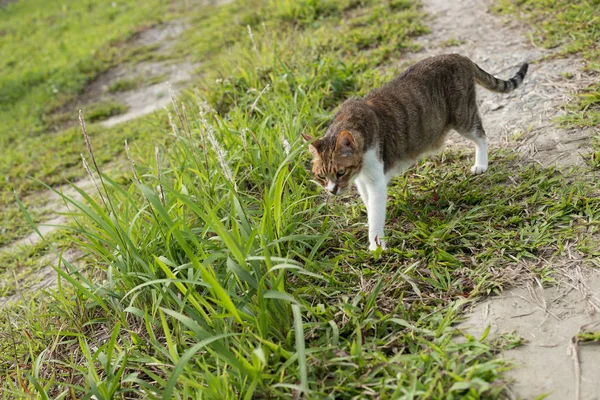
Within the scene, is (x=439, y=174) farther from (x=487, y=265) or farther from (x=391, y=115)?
(x=487, y=265)

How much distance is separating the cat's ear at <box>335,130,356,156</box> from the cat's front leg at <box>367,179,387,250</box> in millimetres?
279

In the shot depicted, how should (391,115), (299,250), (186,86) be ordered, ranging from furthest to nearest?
1. (186,86)
2. (391,115)
3. (299,250)

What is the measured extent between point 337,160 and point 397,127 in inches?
24.0

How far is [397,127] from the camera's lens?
3.25 meters

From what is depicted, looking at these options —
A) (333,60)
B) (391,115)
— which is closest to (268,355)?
(391,115)

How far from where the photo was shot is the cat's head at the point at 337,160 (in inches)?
112

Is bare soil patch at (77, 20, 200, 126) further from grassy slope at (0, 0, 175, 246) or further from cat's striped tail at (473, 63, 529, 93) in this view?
cat's striped tail at (473, 63, 529, 93)

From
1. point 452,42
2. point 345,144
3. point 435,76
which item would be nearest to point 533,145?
point 435,76

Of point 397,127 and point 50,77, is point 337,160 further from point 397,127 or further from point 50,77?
point 50,77

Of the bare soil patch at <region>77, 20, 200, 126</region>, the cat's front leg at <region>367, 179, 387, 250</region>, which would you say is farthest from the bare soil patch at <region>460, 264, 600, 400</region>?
the bare soil patch at <region>77, 20, 200, 126</region>

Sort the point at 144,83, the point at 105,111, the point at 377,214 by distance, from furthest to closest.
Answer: the point at 144,83, the point at 105,111, the point at 377,214

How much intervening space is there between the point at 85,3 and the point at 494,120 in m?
10.7

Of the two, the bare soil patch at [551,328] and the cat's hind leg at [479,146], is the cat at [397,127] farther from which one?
the bare soil patch at [551,328]

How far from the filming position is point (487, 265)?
264 centimetres
